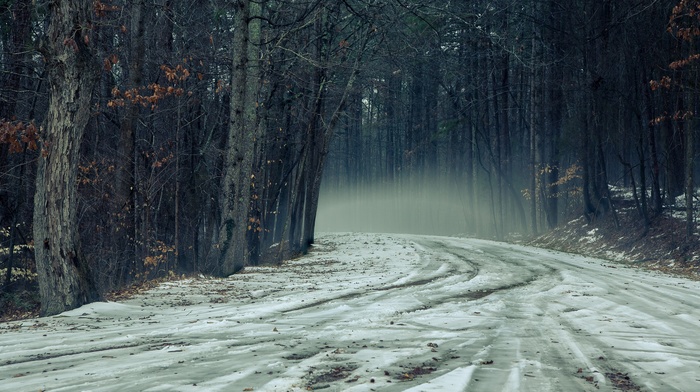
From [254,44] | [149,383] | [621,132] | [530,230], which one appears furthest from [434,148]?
[149,383]

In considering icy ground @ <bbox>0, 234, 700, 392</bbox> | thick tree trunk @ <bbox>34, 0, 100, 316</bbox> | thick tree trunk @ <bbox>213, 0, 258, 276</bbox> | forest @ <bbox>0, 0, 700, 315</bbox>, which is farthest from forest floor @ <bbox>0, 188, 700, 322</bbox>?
icy ground @ <bbox>0, 234, 700, 392</bbox>

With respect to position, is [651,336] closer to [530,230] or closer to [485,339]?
[485,339]

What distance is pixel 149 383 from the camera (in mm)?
5273

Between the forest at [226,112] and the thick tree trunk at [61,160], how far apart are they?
0.07ft

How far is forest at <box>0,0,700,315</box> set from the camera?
10.1 meters

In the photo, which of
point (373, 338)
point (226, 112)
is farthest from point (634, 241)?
point (373, 338)

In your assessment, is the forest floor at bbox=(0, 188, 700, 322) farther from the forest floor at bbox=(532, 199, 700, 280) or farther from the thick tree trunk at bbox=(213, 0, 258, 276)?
the thick tree trunk at bbox=(213, 0, 258, 276)

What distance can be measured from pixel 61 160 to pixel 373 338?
5743mm

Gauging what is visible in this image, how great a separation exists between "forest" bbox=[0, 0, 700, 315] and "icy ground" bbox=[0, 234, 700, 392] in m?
2.59

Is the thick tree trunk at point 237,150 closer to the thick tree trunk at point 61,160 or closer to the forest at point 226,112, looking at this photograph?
the forest at point 226,112

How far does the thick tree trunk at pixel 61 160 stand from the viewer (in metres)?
9.80

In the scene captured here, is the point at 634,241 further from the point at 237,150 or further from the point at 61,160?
the point at 61,160

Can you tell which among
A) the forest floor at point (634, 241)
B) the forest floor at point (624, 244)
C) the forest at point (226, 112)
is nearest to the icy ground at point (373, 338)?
the forest at point (226, 112)

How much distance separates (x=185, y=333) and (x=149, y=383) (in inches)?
90.4
